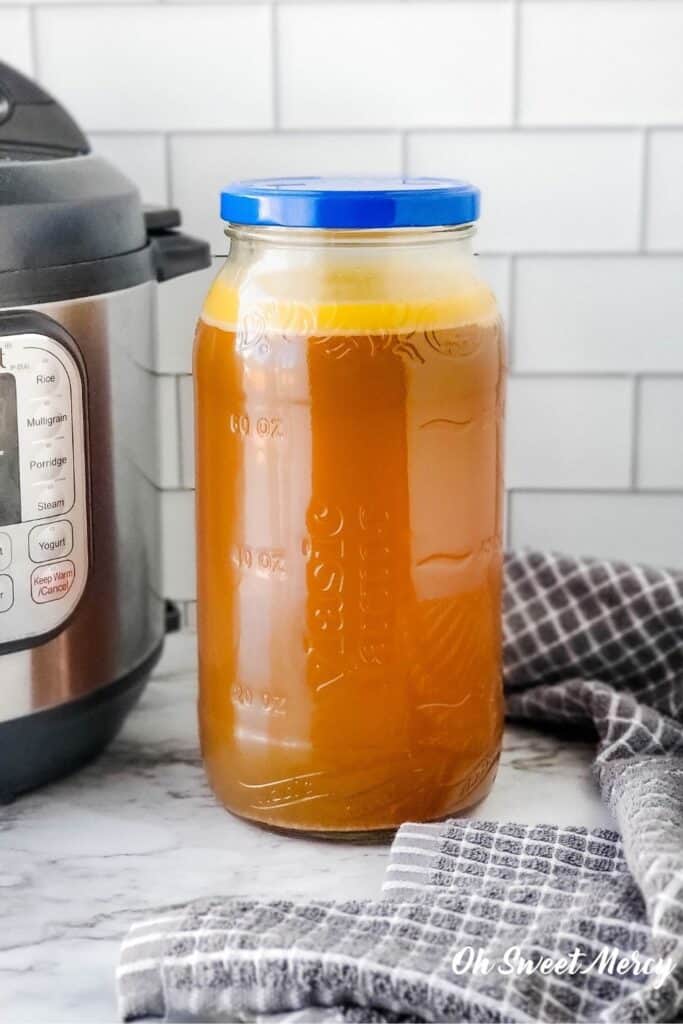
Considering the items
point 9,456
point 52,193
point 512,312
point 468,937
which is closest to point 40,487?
point 9,456

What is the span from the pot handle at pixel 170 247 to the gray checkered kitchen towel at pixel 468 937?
37 cm

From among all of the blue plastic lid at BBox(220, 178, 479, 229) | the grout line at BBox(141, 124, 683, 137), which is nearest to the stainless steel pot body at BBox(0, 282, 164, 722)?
the blue plastic lid at BBox(220, 178, 479, 229)

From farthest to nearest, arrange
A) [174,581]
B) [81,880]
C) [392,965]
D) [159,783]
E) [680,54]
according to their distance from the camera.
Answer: [174,581]
[680,54]
[159,783]
[81,880]
[392,965]

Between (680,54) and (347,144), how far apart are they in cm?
25

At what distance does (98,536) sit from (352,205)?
25 centimetres

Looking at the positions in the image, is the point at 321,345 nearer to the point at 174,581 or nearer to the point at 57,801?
the point at 57,801

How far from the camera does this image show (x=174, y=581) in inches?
42.1

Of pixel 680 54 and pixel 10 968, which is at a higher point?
pixel 680 54

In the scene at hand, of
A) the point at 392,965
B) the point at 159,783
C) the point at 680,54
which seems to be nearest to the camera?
the point at 392,965

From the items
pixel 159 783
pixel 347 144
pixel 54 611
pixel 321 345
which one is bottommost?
pixel 159 783

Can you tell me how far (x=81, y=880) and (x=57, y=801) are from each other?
10 cm

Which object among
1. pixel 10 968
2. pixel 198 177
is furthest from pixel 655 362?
pixel 10 968

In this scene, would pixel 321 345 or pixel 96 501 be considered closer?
pixel 321 345

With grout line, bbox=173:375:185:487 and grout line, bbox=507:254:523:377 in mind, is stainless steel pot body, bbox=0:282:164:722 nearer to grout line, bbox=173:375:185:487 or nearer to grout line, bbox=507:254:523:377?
grout line, bbox=173:375:185:487
